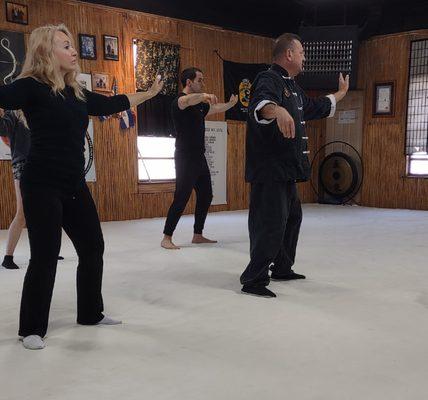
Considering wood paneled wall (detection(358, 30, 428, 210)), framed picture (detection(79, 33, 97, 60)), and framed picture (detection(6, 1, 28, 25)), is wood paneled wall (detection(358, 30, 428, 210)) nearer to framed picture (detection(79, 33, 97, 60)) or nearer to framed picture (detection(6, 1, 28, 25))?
framed picture (detection(79, 33, 97, 60))

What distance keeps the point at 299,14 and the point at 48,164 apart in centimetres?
621

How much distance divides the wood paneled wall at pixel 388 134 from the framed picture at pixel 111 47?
12.4 ft

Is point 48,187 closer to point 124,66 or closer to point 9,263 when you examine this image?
point 9,263

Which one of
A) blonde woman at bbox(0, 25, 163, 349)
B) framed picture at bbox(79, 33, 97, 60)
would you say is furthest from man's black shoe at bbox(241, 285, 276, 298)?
framed picture at bbox(79, 33, 97, 60)

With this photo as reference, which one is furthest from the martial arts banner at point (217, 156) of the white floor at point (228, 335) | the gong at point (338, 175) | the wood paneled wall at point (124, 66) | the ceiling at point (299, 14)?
the white floor at point (228, 335)

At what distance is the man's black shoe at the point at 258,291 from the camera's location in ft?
→ 8.00

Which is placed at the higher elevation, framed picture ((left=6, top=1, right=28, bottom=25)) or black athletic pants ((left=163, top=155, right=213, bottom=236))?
framed picture ((left=6, top=1, right=28, bottom=25))

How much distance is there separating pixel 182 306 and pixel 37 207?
91 cm

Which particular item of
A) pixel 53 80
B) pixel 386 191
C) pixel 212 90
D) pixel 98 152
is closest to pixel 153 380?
pixel 53 80

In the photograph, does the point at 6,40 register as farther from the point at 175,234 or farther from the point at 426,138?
the point at 426,138

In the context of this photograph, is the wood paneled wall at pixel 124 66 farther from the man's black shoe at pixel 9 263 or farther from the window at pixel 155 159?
the man's black shoe at pixel 9 263

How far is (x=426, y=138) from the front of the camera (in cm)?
657

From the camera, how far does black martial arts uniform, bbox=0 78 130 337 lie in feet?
5.70

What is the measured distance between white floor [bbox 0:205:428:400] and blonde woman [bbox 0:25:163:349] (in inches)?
9.1
